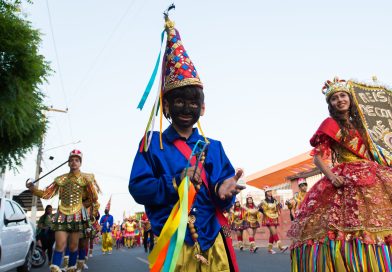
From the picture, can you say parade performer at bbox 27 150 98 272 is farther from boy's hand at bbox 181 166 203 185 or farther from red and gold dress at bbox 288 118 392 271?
boy's hand at bbox 181 166 203 185

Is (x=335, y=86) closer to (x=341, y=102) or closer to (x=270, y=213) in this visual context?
(x=341, y=102)

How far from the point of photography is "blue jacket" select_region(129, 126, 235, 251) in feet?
7.77

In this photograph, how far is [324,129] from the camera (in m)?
4.12

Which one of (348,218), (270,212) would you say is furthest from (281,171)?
(348,218)

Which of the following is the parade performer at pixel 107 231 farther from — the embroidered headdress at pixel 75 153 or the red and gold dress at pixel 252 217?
the embroidered headdress at pixel 75 153

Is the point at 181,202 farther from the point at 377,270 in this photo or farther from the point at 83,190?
the point at 83,190

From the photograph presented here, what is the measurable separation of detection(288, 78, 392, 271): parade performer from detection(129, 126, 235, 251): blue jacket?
126 cm

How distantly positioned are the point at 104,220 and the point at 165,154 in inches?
723

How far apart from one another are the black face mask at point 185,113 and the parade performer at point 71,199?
186 inches

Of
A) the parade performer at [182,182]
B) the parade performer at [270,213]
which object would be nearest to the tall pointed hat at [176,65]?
the parade performer at [182,182]

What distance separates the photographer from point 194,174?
2318 mm

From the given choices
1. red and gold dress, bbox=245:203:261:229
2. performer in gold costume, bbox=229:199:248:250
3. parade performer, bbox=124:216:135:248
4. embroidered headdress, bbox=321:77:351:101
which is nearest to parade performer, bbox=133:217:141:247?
parade performer, bbox=124:216:135:248

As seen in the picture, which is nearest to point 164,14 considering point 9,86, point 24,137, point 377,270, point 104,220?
point 377,270

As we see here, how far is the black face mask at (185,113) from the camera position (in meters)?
2.64
